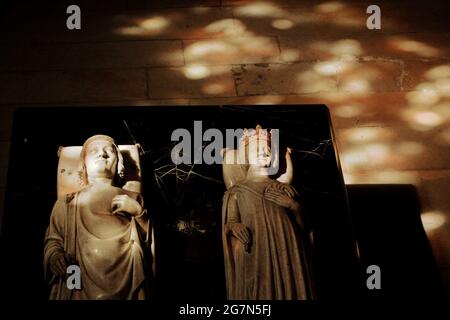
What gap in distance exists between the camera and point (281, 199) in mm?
2928

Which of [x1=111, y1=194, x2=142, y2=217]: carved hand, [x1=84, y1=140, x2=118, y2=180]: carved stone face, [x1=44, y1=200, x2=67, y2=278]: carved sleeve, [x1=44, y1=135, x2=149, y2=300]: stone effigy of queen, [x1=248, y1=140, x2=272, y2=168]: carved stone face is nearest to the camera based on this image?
[x1=44, y1=135, x2=149, y2=300]: stone effigy of queen

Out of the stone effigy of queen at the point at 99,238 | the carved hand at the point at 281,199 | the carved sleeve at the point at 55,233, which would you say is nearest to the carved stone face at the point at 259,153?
the carved hand at the point at 281,199

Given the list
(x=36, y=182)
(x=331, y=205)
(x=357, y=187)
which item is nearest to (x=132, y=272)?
(x=36, y=182)

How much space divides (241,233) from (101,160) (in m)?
0.84

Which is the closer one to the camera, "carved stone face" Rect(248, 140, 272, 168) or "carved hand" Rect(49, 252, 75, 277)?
"carved hand" Rect(49, 252, 75, 277)

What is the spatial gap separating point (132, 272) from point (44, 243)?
498 mm

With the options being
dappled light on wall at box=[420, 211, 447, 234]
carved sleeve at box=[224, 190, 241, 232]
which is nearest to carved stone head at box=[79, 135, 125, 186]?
carved sleeve at box=[224, 190, 241, 232]

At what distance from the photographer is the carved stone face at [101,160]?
3.00 metres

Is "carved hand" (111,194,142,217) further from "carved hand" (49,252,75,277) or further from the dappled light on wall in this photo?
the dappled light on wall

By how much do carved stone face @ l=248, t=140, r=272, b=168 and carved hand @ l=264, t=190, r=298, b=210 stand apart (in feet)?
0.70

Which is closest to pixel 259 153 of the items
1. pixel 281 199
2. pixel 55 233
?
pixel 281 199

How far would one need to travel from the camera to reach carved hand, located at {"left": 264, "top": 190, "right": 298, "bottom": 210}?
115 inches

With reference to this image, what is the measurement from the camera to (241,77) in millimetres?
4160
